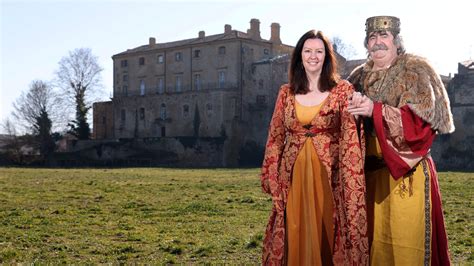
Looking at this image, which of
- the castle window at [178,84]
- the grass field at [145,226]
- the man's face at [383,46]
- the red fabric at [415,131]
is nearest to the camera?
the red fabric at [415,131]

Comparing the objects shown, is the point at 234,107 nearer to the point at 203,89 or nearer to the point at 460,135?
the point at 203,89

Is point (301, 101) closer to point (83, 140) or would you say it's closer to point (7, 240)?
point (7, 240)

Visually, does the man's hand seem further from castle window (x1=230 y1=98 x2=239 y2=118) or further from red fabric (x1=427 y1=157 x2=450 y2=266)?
castle window (x1=230 y1=98 x2=239 y2=118)

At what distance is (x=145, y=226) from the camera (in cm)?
1139

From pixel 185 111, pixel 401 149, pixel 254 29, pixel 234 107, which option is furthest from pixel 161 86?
pixel 401 149

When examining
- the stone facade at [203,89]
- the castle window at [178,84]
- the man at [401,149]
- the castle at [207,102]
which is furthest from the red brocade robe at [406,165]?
the castle window at [178,84]

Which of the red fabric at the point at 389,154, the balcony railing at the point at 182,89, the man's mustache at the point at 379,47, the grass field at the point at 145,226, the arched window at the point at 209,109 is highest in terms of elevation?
the balcony railing at the point at 182,89

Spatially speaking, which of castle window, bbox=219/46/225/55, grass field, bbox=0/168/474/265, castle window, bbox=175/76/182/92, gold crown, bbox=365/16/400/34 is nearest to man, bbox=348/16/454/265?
gold crown, bbox=365/16/400/34

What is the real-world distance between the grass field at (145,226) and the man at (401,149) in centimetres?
299

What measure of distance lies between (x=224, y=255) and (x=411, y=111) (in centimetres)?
415

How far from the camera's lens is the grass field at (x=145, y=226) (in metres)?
8.52

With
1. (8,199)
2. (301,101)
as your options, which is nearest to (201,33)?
(8,199)

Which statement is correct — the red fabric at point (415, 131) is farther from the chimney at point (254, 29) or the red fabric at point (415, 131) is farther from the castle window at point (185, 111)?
the chimney at point (254, 29)

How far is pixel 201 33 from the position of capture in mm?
67125
